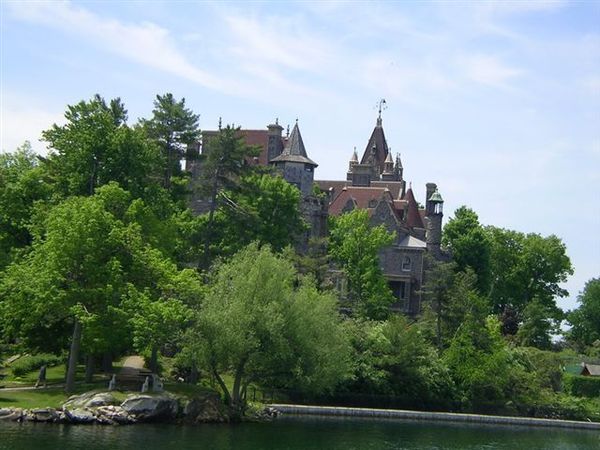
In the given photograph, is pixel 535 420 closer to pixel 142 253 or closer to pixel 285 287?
pixel 285 287

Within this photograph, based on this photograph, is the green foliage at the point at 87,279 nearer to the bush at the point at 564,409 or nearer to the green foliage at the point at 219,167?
the green foliage at the point at 219,167

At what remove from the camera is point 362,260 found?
220ft

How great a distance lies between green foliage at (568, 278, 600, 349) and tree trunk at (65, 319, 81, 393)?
70377mm

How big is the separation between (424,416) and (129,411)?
20.3 m

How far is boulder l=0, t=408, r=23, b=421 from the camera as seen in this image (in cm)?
3537

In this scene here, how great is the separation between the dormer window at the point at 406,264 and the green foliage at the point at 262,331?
3107 centimetres

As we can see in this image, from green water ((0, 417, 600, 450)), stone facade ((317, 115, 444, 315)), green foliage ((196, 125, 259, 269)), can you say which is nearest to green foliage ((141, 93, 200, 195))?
green foliage ((196, 125, 259, 269))

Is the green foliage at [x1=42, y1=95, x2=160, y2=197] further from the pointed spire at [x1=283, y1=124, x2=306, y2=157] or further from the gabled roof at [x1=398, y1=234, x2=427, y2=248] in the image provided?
the gabled roof at [x1=398, y1=234, x2=427, y2=248]

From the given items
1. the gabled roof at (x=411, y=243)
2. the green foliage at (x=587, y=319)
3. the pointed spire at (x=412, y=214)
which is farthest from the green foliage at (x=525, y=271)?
the gabled roof at (x=411, y=243)

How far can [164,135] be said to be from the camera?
53.3 metres

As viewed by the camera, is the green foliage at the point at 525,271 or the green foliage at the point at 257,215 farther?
the green foliage at the point at 525,271

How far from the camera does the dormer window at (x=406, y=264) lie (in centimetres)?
7525

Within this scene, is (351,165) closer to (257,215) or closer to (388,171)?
(388,171)

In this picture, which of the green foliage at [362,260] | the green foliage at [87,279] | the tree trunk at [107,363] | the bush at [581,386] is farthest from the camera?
the bush at [581,386]
